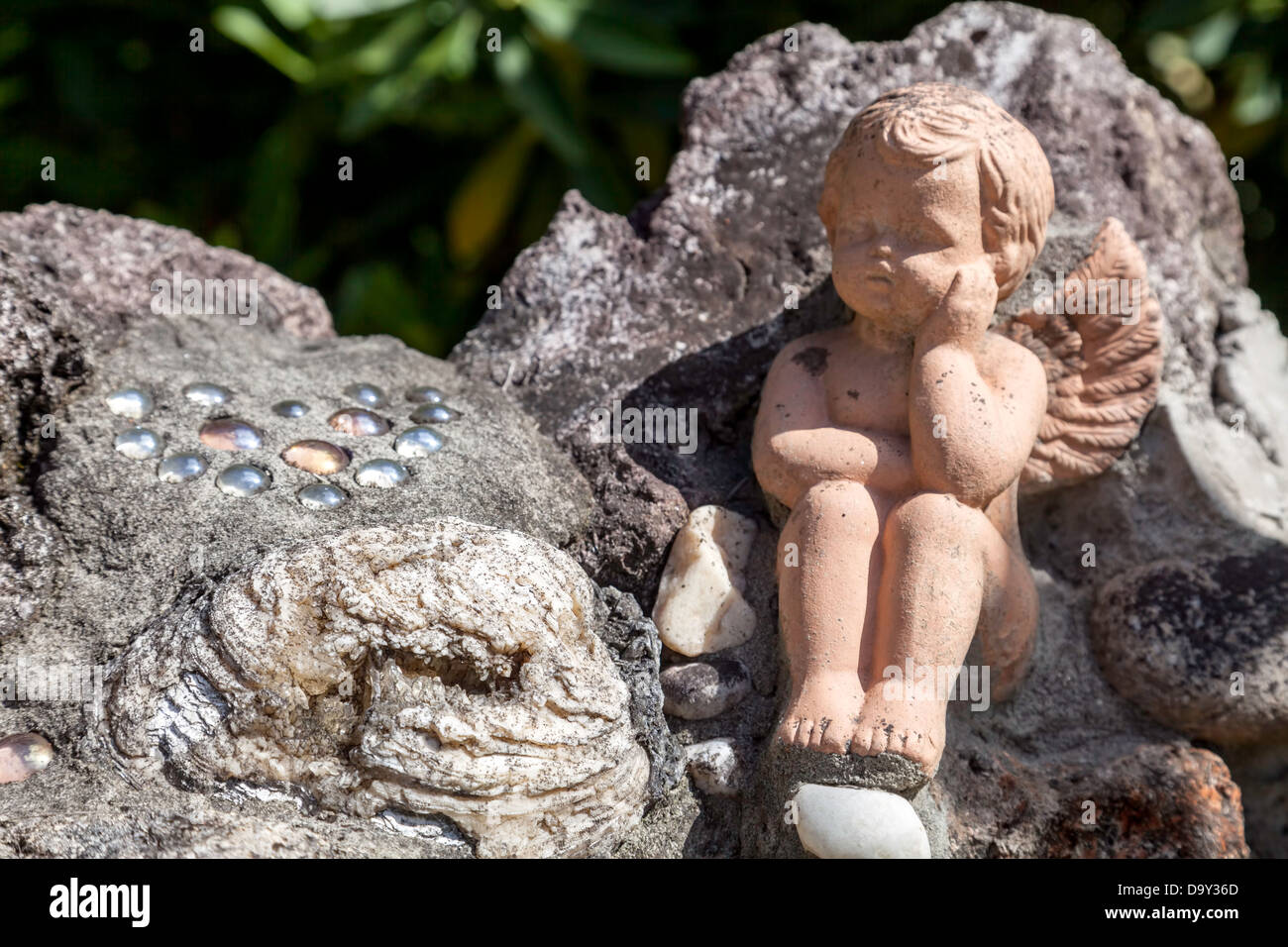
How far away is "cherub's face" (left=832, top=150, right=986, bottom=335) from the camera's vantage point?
2.42 metres

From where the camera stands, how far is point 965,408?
2430 millimetres

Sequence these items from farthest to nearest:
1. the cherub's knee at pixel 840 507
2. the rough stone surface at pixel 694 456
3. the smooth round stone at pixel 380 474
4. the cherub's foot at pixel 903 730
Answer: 1. the smooth round stone at pixel 380 474
2. the cherub's knee at pixel 840 507
3. the rough stone surface at pixel 694 456
4. the cherub's foot at pixel 903 730

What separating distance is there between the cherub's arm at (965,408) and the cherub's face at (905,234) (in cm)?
5

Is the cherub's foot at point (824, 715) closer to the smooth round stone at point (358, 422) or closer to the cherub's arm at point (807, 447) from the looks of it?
the cherub's arm at point (807, 447)

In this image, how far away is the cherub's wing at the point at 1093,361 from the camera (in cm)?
280

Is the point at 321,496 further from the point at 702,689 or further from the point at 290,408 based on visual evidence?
the point at 702,689

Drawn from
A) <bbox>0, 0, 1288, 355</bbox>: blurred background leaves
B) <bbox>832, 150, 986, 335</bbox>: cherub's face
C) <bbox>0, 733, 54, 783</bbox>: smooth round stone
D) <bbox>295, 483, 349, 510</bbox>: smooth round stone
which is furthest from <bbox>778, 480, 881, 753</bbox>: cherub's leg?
<bbox>0, 0, 1288, 355</bbox>: blurred background leaves

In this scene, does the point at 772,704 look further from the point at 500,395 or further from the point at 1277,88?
the point at 1277,88

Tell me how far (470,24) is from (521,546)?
2.96 meters

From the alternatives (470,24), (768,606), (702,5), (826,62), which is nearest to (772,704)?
(768,606)

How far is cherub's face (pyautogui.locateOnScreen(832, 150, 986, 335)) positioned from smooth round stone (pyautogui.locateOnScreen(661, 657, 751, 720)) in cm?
76

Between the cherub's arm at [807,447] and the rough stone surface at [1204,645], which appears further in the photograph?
the rough stone surface at [1204,645]

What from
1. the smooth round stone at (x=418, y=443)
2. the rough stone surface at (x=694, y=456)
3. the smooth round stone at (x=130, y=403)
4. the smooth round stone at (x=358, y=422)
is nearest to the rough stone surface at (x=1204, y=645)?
the rough stone surface at (x=694, y=456)

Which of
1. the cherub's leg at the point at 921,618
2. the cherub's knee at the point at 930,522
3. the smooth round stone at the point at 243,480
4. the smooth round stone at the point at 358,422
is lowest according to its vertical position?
the cherub's leg at the point at 921,618
